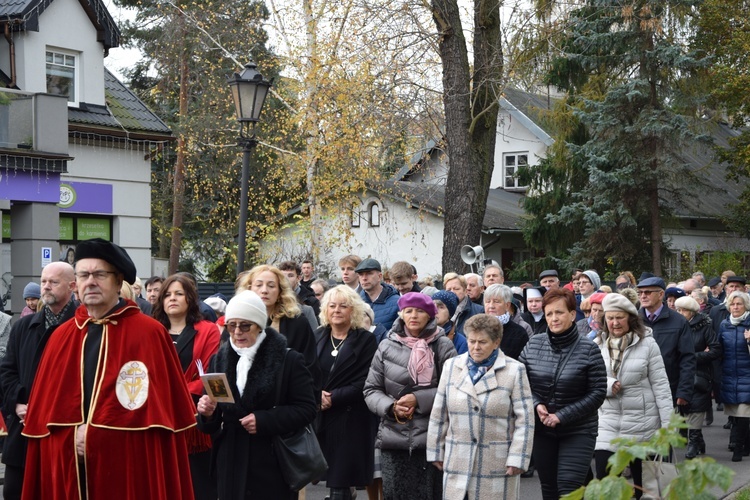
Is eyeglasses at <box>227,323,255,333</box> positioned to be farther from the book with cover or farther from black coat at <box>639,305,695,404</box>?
black coat at <box>639,305,695,404</box>

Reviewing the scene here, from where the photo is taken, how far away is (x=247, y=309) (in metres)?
6.39

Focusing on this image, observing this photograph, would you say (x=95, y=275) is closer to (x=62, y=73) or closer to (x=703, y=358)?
(x=703, y=358)

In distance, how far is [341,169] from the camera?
28.6 m

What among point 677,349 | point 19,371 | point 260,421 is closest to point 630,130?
point 677,349

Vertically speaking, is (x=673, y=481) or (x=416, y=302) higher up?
(x=416, y=302)

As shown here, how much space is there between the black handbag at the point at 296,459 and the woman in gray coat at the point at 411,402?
1.47m

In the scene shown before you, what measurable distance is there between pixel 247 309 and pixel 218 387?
53cm

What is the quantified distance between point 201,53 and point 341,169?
742 cm

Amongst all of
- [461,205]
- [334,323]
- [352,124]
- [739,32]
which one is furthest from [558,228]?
[334,323]

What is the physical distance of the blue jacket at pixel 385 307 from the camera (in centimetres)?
1091

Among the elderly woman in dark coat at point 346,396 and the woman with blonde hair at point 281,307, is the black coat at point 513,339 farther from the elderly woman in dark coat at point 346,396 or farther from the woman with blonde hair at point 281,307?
the woman with blonde hair at point 281,307

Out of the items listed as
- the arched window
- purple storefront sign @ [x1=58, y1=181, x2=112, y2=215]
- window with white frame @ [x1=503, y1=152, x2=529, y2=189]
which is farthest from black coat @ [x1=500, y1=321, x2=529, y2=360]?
window with white frame @ [x1=503, y1=152, x2=529, y2=189]

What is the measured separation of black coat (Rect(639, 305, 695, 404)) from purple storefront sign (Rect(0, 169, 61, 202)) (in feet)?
44.6

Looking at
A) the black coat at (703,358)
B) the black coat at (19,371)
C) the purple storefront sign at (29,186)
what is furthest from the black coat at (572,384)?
the purple storefront sign at (29,186)
